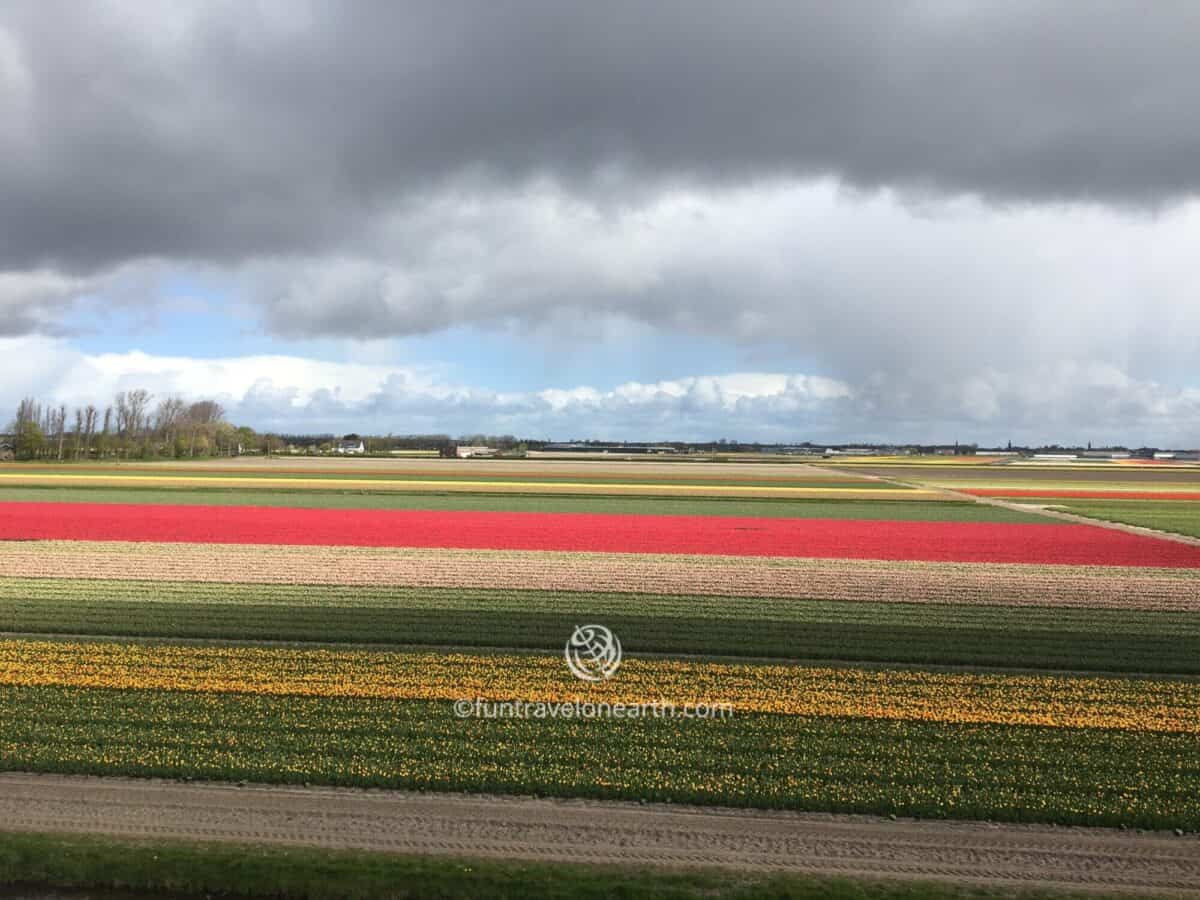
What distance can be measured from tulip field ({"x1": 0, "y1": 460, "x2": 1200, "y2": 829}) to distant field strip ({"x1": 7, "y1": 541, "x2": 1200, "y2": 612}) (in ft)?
0.60

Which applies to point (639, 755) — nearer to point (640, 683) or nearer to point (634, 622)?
point (640, 683)

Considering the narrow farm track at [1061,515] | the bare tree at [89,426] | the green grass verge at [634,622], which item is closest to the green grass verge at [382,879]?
the green grass verge at [634,622]

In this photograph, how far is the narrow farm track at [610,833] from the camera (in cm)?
937

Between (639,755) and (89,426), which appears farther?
(89,426)

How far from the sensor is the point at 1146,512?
5488 centimetres

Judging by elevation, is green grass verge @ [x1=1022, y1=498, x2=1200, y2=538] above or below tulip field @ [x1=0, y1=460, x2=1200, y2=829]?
above

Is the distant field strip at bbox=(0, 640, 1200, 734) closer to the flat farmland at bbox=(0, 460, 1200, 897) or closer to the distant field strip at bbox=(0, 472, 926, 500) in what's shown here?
the flat farmland at bbox=(0, 460, 1200, 897)

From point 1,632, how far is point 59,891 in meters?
12.3

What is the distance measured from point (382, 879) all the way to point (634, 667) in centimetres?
832

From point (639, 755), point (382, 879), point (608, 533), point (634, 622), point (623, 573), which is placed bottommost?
point (382, 879)

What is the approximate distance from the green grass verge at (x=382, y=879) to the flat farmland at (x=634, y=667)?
1.69 meters

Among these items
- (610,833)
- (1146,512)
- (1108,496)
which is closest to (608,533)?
(610,833)

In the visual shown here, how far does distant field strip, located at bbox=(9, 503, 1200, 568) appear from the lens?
3434 centimetres

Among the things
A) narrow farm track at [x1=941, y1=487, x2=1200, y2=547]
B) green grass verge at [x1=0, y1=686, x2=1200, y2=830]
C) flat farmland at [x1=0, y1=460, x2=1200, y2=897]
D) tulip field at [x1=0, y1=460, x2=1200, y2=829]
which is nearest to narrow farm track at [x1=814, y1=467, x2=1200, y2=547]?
narrow farm track at [x1=941, y1=487, x2=1200, y2=547]
